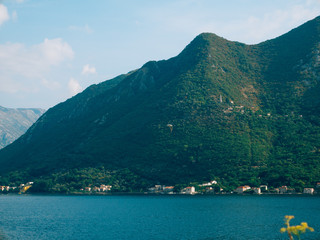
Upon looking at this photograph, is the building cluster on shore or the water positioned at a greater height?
the building cluster on shore

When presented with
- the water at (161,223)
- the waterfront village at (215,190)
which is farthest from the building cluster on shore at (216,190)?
the water at (161,223)

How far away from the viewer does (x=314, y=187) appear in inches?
5945

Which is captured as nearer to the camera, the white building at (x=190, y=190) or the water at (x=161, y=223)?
the water at (x=161, y=223)

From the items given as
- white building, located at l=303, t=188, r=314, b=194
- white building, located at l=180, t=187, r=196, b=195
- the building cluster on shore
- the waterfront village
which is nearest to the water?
white building, located at l=303, t=188, r=314, b=194

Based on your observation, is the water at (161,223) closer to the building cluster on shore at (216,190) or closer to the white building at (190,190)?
the building cluster on shore at (216,190)

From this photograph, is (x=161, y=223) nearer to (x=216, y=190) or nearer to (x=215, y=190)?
(x=216, y=190)

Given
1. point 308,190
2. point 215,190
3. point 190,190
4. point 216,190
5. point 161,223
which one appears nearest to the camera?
point 161,223

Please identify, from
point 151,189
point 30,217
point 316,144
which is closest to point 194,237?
point 30,217

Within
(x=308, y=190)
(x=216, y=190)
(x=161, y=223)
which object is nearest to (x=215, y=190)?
(x=216, y=190)

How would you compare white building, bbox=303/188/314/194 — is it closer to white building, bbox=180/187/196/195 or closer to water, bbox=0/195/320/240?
water, bbox=0/195/320/240

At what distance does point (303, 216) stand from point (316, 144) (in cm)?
10173

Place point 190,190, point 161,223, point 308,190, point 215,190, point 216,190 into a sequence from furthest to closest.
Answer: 1. point 190,190
2. point 215,190
3. point 216,190
4. point 308,190
5. point 161,223

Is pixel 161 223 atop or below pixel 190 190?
below

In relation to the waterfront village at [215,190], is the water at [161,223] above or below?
below
